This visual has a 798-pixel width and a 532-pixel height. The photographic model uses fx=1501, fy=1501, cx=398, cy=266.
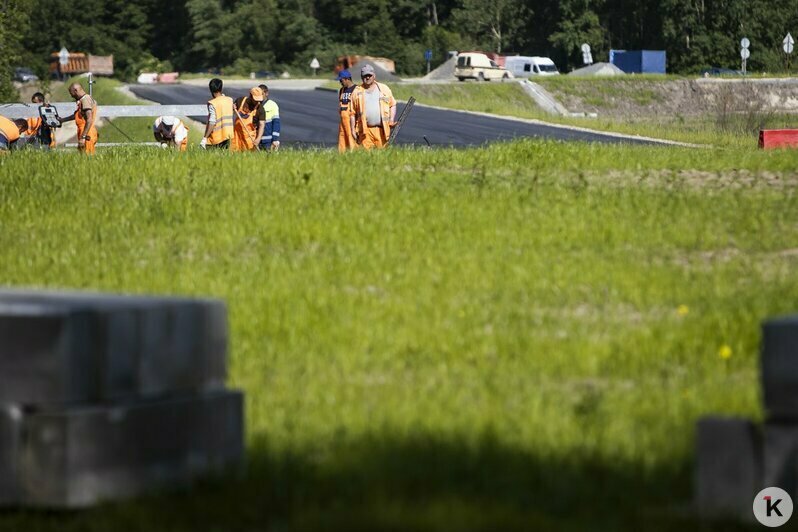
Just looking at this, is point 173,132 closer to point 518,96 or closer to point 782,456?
point 782,456

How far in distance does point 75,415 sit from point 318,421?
5.62ft

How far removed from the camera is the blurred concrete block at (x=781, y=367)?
5.20m

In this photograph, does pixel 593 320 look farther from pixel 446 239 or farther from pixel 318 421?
pixel 446 239

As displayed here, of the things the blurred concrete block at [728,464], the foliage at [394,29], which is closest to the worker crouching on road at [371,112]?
the blurred concrete block at [728,464]

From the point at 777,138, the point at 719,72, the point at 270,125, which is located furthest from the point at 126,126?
the point at 719,72

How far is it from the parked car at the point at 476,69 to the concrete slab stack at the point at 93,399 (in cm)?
8162

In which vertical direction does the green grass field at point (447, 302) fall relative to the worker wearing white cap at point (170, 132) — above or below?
below

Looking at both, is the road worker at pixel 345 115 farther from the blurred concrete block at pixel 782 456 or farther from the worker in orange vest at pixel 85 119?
the blurred concrete block at pixel 782 456

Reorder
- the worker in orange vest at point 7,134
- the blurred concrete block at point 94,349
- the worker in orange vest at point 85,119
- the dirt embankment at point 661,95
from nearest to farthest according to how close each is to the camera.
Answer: the blurred concrete block at point 94,349
the worker in orange vest at point 85,119
the worker in orange vest at point 7,134
the dirt embankment at point 661,95

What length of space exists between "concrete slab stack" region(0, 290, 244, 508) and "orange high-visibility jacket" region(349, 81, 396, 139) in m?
16.2

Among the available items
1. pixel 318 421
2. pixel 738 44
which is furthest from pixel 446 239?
pixel 738 44

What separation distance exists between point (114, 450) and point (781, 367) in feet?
8.11

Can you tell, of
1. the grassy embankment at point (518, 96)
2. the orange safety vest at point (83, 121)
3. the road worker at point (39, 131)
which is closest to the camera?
the orange safety vest at point (83, 121)

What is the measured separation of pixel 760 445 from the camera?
5293 mm
